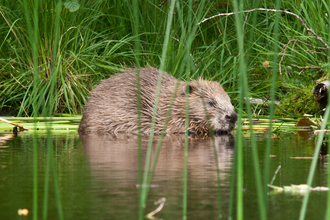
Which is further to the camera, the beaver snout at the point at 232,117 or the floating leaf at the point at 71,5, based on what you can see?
the floating leaf at the point at 71,5

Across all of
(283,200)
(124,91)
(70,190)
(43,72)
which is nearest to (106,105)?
(124,91)

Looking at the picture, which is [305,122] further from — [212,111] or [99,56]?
[99,56]

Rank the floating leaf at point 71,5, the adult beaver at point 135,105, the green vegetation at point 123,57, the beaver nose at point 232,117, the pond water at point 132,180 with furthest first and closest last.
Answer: the green vegetation at point 123,57, the floating leaf at point 71,5, the adult beaver at point 135,105, the beaver nose at point 232,117, the pond water at point 132,180

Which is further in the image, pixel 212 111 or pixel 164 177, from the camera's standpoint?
pixel 212 111

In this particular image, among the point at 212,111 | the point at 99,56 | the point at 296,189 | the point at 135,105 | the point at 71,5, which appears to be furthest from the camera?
the point at 99,56

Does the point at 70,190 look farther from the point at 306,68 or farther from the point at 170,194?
the point at 306,68

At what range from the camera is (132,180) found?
220cm

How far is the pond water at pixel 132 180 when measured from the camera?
167 centimetres

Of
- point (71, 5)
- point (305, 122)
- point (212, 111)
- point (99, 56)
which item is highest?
point (71, 5)

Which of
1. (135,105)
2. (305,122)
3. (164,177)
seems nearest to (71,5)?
(135,105)

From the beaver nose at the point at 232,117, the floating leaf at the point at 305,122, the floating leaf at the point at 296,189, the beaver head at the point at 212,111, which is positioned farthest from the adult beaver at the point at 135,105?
the floating leaf at the point at 296,189

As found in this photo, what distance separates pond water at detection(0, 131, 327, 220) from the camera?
167 centimetres

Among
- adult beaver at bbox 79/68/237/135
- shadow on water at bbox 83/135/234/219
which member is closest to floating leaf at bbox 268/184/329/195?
shadow on water at bbox 83/135/234/219

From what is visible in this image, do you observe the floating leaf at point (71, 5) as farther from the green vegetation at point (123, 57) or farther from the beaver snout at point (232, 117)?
the beaver snout at point (232, 117)
